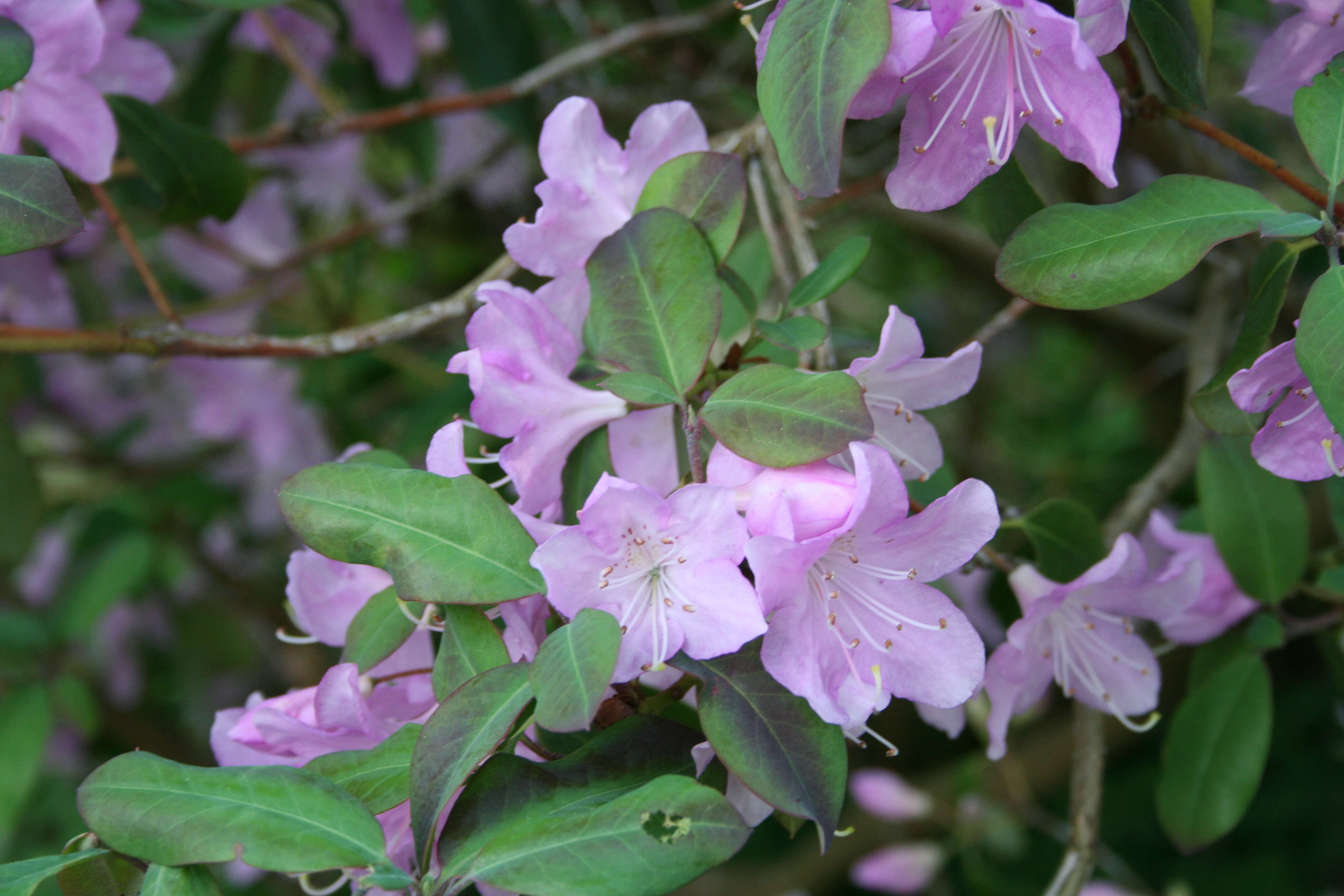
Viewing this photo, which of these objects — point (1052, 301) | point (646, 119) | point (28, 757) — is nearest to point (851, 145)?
point (646, 119)

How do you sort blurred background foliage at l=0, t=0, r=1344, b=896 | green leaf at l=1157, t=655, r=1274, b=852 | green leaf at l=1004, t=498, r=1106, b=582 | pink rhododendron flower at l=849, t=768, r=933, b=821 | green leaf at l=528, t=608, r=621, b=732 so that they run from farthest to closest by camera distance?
1. pink rhododendron flower at l=849, t=768, r=933, b=821
2. blurred background foliage at l=0, t=0, r=1344, b=896
3. green leaf at l=1157, t=655, r=1274, b=852
4. green leaf at l=1004, t=498, r=1106, b=582
5. green leaf at l=528, t=608, r=621, b=732

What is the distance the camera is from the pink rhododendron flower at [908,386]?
2.16ft

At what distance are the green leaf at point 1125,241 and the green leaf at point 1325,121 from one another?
4cm

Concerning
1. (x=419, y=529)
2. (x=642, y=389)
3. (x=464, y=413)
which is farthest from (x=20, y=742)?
(x=642, y=389)

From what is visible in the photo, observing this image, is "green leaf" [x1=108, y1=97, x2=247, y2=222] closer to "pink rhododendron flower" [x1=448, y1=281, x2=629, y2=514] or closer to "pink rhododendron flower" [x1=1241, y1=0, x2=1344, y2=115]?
"pink rhododendron flower" [x1=448, y1=281, x2=629, y2=514]

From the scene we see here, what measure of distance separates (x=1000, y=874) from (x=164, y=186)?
1970mm

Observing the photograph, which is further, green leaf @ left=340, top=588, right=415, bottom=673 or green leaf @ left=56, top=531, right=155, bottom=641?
green leaf @ left=56, top=531, right=155, bottom=641

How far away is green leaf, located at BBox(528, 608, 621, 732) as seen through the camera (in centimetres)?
52

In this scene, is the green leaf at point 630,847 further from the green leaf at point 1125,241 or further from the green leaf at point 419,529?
the green leaf at point 1125,241

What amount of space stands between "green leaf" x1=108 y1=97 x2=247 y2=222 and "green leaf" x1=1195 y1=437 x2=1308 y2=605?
1012 millimetres

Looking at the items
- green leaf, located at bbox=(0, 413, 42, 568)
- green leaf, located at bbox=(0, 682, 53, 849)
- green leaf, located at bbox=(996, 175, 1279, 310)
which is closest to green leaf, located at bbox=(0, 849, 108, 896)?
green leaf, located at bbox=(996, 175, 1279, 310)

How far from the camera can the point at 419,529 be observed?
649mm

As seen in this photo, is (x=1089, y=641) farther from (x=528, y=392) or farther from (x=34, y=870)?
(x=34, y=870)

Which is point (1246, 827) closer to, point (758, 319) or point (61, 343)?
point (758, 319)
